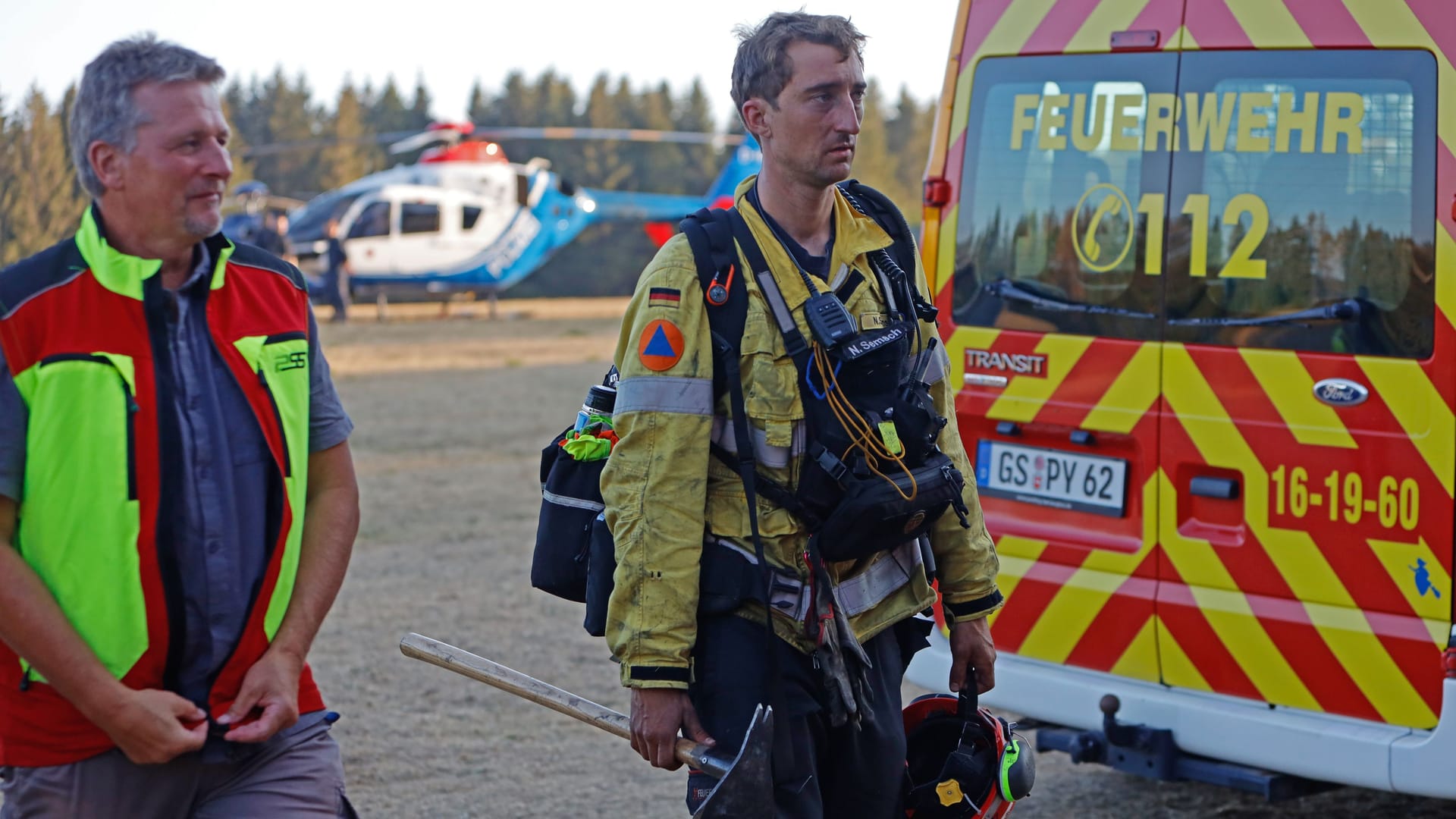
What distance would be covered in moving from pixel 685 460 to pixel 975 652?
2.63 ft

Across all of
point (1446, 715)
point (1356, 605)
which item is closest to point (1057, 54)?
point (1356, 605)

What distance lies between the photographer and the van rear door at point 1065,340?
418 centimetres

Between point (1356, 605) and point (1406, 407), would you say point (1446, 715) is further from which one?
point (1406, 407)

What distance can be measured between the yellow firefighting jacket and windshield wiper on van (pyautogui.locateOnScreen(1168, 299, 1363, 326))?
151 centimetres

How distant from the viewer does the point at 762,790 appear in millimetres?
2545

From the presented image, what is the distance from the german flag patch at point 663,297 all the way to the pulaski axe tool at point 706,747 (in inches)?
28.1

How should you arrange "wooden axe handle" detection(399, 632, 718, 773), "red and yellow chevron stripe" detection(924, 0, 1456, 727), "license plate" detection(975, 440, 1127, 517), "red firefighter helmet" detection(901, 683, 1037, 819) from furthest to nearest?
"license plate" detection(975, 440, 1127, 517) < "red and yellow chevron stripe" detection(924, 0, 1456, 727) < "red firefighter helmet" detection(901, 683, 1037, 819) < "wooden axe handle" detection(399, 632, 718, 773)

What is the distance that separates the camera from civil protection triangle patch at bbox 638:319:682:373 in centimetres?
269

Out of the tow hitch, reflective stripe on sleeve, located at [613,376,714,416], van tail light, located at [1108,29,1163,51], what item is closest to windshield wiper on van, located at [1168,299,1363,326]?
van tail light, located at [1108,29,1163,51]

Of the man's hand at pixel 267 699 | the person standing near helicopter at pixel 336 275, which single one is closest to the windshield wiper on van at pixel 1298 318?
the man's hand at pixel 267 699

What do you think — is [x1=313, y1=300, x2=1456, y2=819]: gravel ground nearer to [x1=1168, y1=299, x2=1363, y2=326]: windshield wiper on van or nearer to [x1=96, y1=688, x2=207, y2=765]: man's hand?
[x1=1168, y1=299, x2=1363, y2=326]: windshield wiper on van

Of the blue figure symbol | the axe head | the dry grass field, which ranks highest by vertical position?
the blue figure symbol

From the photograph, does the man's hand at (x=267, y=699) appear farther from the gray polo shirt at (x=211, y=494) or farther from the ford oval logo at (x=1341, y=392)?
the ford oval logo at (x=1341, y=392)

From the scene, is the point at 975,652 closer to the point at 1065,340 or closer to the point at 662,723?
the point at 662,723
